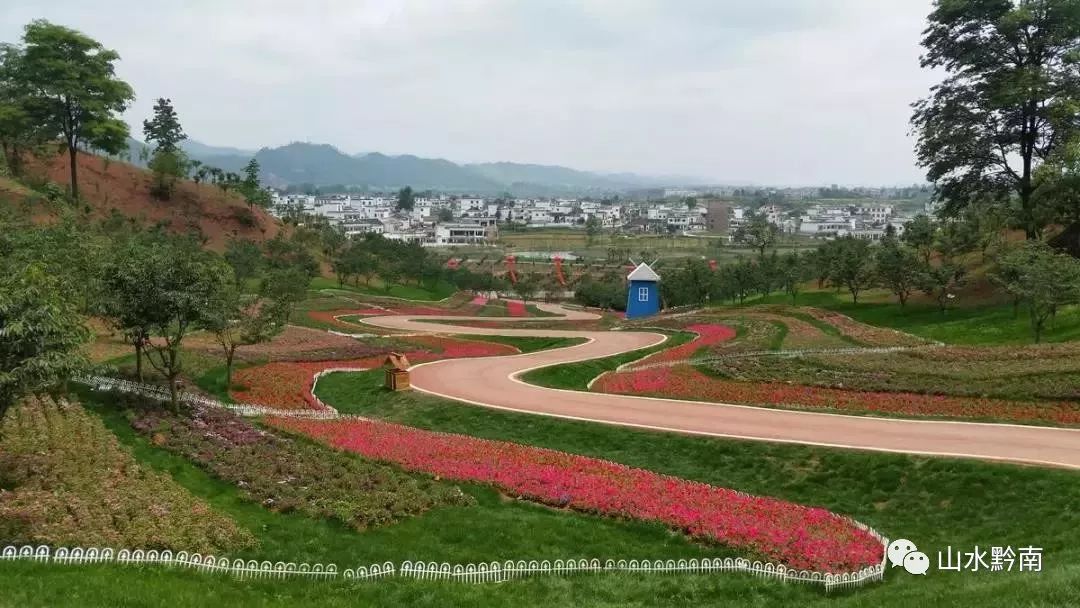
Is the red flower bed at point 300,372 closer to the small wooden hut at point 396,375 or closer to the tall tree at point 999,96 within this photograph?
the small wooden hut at point 396,375

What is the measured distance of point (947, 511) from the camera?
50.2 feet

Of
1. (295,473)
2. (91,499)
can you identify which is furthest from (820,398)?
(91,499)

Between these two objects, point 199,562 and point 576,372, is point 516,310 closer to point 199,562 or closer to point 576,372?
point 576,372

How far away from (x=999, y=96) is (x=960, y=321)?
Answer: 46.0 ft

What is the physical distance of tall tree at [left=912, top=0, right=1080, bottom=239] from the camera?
41875 mm

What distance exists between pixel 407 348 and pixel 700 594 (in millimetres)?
29250

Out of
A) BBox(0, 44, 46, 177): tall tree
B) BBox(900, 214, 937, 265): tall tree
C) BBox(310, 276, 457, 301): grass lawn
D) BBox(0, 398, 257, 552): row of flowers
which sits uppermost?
BBox(0, 44, 46, 177): tall tree

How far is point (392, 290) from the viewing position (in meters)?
83.9

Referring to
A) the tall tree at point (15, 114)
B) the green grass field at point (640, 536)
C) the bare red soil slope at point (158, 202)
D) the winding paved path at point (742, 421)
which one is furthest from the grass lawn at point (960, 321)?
the tall tree at point (15, 114)

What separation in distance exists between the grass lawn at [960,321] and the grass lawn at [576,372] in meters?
15.2

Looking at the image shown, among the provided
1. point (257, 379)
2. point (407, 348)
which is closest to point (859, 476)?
point (257, 379)

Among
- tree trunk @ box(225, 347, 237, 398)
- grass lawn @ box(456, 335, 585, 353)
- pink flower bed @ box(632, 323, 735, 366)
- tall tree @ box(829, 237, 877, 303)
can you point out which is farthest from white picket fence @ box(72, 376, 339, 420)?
tall tree @ box(829, 237, 877, 303)

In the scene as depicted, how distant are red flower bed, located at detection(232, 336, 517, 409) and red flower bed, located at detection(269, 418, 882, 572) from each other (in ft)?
16.9

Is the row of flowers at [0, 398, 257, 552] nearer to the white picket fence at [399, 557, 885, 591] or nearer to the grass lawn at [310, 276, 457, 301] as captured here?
the white picket fence at [399, 557, 885, 591]
